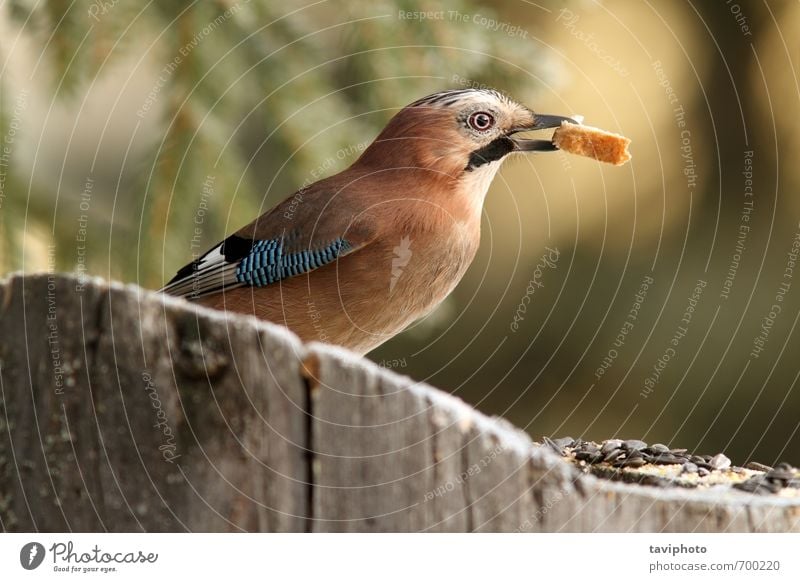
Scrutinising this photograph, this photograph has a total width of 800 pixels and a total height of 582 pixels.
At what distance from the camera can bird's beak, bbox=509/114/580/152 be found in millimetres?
3507

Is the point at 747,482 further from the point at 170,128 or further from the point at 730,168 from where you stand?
the point at 730,168

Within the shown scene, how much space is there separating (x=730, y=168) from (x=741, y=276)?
0.56 meters

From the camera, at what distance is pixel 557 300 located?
586 centimetres

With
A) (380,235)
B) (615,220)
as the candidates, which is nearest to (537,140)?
(380,235)

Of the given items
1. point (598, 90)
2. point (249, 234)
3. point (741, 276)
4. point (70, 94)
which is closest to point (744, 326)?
point (741, 276)

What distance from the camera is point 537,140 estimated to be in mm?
3539

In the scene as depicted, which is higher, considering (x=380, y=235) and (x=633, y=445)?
(x=380, y=235)

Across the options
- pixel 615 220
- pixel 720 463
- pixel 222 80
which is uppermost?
pixel 222 80

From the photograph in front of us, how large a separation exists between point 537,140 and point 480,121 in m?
0.19

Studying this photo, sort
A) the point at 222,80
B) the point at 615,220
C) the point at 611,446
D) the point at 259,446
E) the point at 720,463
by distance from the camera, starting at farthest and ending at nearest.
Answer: the point at 615,220
the point at 222,80
the point at 611,446
the point at 720,463
the point at 259,446

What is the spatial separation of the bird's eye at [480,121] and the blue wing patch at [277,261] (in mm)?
566

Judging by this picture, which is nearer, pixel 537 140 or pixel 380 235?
pixel 380 235

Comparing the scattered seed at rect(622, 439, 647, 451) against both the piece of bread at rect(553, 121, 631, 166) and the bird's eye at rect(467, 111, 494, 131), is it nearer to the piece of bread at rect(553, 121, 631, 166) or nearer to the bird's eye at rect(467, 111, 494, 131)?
the piece of bread at rect(553, 121, 631, 166)

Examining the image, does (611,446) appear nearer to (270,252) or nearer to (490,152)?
(490,152)
